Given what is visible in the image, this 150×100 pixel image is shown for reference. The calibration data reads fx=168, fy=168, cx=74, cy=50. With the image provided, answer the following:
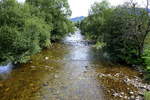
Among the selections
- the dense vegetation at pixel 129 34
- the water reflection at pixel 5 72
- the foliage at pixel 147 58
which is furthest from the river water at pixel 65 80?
the dense vegetation at pixel 129 34

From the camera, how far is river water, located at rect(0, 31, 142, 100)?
9.66m

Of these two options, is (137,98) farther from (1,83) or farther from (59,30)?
(59,30)

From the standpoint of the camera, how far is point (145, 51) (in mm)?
15438

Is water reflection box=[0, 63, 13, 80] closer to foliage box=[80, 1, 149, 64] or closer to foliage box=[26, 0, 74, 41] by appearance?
foliage box=[80, 1, 149, 64]

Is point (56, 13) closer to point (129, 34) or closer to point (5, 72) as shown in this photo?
point (129, 34)

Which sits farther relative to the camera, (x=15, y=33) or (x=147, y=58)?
(x=147, y=58)

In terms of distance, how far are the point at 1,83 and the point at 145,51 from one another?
12299 millimetres

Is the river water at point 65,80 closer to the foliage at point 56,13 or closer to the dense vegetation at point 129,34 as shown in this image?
the dense vegetation at point 129,34

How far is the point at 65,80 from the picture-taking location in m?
12.0

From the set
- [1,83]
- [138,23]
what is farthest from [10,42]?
[138,23]

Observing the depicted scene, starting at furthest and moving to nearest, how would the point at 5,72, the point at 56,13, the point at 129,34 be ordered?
the point at 56,13 → the point at 129,34 → the point at 5,72

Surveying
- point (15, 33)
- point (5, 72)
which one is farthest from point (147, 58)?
point (5, 72)

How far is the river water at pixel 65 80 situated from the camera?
31.7 ft

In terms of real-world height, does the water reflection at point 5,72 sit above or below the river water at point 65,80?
above
